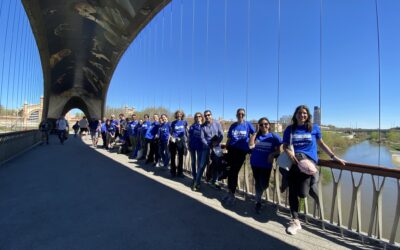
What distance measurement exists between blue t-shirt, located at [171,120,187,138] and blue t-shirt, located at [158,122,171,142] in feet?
1.83

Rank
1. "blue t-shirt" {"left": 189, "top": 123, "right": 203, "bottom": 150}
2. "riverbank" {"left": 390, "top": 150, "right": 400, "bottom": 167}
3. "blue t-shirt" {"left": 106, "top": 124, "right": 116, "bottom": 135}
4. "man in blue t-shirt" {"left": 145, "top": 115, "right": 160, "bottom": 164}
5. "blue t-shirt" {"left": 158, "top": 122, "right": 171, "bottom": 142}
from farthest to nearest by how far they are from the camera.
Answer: "blue t-shirt" {"left": 106, "top": 124, "right": 116, "bottom": 135} < "man in blue t-shirt" {"left": 145, "top": 115, "right": 160, "bottom": 164} < "blue t-shirt" {"left": 158, "top": 122, "right": 171, "bottom": 142} < "blue t-shirt" {"left": 189, "top": 123, "right": 203, "bottom": 150} < "riverbank" {"left": 390, "top": 150, "right": 400, "bottom": 167}

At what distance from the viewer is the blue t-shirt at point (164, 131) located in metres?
7.31

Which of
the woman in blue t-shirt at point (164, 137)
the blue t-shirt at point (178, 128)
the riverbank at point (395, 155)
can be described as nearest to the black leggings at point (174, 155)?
the blue t-shirt at point (178, 128)

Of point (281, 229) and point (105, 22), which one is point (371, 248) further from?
point (105, 22)

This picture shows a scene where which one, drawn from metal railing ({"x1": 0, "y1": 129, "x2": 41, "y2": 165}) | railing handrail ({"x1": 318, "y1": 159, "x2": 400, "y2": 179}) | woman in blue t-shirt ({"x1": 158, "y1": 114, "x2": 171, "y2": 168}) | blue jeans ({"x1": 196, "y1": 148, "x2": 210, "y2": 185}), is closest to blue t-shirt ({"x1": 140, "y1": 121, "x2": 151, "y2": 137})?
woman in blue t-shirt ({"x1": 158, "y1": 114, "x2": 171, "y2": 168})

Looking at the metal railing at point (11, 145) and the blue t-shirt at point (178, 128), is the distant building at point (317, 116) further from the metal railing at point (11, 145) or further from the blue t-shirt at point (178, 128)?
the metal railing at point (11, 145)

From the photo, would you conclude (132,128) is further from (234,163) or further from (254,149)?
(254,149)

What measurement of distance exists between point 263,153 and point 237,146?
56cm

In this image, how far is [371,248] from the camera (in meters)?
2.91

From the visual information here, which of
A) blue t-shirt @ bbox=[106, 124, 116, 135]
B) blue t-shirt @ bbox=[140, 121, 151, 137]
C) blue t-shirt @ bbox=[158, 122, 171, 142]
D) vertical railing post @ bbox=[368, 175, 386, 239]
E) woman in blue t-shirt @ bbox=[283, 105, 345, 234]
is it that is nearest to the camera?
vertical railing post @ bbox=[368, 175, 386, 239]

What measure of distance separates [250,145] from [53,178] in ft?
15.2

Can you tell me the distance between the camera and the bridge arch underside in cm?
2311

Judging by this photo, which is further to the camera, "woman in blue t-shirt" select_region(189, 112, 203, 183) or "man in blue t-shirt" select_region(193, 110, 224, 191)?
"woman in blue t-shirt" select_region(189, 112, 203, 183)

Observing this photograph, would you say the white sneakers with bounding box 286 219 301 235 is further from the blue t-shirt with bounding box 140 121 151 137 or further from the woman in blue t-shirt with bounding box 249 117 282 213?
the blue t-shirt with bounding box 140 121 151 137
